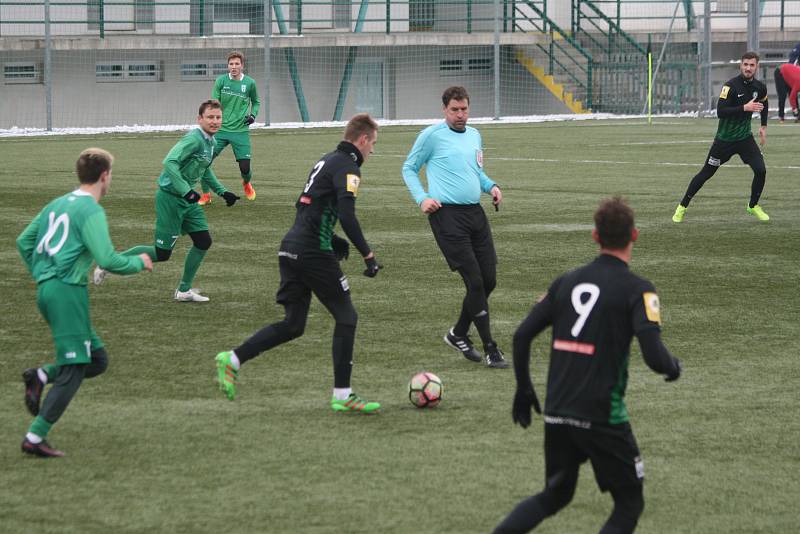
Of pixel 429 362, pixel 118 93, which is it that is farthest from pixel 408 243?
pixel 118 93

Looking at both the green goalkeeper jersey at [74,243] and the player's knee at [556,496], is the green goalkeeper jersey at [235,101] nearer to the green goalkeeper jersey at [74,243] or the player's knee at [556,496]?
the green goalkeeper jersey at [74,243]

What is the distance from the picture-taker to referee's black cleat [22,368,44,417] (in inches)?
290

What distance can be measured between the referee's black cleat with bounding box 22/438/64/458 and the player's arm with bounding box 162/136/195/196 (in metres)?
4.73

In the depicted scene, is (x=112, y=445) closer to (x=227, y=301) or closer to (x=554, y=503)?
(x=554, y=503)

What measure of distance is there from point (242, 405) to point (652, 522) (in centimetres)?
304

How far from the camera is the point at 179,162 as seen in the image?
12148 millimetres

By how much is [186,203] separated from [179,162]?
379 mm

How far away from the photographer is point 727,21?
2035 inches

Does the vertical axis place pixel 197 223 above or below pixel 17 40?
below

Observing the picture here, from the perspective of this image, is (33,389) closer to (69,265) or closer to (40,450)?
(40,450)

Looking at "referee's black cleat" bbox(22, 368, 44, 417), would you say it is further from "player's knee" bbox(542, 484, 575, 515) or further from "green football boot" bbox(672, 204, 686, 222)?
"green football boot" bbox(672, 204, 686, 222)

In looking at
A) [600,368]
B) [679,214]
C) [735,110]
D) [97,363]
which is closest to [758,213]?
[679,214]

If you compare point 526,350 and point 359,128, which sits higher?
point 359,128

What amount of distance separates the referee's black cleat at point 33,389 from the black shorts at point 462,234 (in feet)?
11.2
